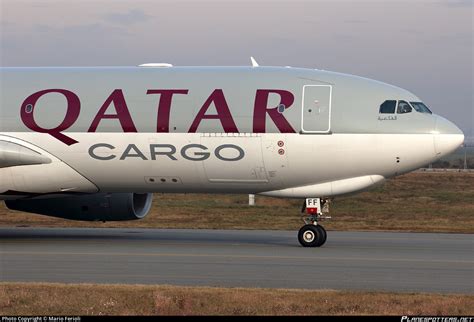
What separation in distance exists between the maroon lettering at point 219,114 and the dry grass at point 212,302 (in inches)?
356

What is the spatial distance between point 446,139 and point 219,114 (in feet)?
18.1

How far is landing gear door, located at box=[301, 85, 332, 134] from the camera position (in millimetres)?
24516

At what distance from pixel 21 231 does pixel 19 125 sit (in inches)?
205

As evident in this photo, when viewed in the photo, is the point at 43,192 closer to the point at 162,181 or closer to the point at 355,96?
the point at 162,181

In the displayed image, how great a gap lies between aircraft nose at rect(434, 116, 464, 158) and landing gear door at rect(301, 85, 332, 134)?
102 inches

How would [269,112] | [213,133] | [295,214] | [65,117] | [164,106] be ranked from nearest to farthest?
[269,112] < [213,133] < [164,106] < [65,117] < [295,214]

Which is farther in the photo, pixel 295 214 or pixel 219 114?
pixel 295 214

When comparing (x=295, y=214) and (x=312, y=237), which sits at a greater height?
(x=295, y=214)

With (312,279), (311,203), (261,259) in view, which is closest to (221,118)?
(311,203)

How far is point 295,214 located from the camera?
3719cm

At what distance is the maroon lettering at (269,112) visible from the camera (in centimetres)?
2459

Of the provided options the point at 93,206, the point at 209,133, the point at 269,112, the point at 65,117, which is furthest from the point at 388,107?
the point at 93,206

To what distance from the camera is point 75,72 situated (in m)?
26.9

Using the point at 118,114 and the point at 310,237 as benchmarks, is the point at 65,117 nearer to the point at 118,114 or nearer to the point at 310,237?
the point at 118,114
